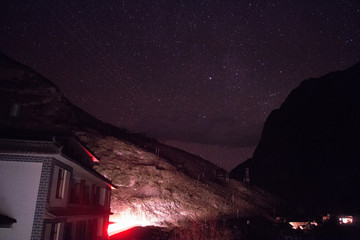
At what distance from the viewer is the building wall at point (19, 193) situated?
12.1m

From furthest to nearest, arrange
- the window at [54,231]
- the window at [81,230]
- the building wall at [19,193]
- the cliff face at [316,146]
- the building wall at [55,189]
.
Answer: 1. the cliff face at [316,146]
2. the window at [81,230]
3. the window at [54,231]
4. the building wall at [55,189]
5. the building wall at [19,193]

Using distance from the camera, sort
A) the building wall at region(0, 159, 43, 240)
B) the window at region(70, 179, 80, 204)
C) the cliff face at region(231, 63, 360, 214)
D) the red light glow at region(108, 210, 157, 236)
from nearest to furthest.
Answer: the building wall at region(0, 159, 43, 240) < the window at region(70, 179, 80, 204) < the red light glow at region(108, 210, 157, 236) < the cliff face at region(231, 63, 360, 214)

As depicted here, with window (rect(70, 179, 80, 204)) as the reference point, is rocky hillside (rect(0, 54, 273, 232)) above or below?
above

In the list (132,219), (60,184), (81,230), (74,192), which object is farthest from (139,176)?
(60,184)

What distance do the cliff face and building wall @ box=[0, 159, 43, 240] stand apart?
85.1 meters

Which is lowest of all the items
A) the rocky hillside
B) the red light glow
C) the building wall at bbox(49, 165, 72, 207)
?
the red light glow

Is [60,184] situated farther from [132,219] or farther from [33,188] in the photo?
[132,219]

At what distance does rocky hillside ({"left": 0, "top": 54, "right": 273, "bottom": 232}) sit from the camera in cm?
5031

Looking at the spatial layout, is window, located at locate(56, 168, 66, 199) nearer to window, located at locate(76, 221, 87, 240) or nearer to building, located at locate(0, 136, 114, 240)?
building, located at locate(0, 136, 114, 240)

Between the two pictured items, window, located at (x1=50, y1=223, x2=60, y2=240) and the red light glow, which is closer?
window, located at (x1=50, y1=223, x2=60, y2=240)

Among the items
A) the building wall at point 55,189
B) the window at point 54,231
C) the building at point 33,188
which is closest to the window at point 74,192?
the building wall at point 55,189

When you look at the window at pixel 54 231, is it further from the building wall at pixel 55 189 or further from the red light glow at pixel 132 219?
the red light glow at pixel 132 219

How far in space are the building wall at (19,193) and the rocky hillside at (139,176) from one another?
28893 millimetres

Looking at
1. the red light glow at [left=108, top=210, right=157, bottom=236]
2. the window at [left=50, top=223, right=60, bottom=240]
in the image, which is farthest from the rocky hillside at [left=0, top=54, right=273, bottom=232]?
the window at [left=50, top=223, right=60, bottom=240]
